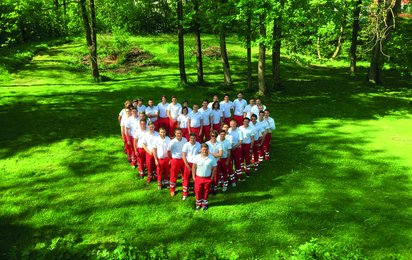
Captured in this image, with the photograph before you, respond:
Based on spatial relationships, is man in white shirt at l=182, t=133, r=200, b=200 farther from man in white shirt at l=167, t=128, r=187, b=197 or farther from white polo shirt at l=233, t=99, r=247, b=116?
white polo shirt at l=233, t=99, r=247, b=116

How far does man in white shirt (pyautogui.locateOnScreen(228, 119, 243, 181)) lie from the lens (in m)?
10.6

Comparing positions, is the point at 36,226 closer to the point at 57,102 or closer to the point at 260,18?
the point at 57,102

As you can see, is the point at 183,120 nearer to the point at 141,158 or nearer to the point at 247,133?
the point at 141,158

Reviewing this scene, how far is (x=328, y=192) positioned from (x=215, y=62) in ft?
72.2

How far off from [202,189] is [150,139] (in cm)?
241

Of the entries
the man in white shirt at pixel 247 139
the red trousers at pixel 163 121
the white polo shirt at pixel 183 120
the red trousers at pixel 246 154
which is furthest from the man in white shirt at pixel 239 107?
the red trousers at pixel 246 154

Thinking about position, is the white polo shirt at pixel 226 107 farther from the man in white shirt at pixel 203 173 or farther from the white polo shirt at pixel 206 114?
the man in white shirt at pixel 203 173

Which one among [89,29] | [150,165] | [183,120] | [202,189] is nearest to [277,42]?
[183,120]

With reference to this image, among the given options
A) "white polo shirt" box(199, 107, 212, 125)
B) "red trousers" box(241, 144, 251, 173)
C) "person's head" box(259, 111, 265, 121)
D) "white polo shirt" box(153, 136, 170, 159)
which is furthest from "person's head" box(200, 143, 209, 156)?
"white polo shirt" box(199, 107, 212, 125)

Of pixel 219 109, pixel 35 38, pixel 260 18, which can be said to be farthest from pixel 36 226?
pixel 35 38

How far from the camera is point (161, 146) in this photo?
10016 millimetres

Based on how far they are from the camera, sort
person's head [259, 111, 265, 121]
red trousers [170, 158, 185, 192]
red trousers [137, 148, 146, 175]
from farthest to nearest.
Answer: person's head [259, 111, 265, 121] < red trousers [137, 148, 146, 175] < red trousers [170, 158, 185, 192]

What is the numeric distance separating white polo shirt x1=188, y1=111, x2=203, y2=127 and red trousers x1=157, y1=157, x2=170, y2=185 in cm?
299

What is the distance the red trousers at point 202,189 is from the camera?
9.16 meters
